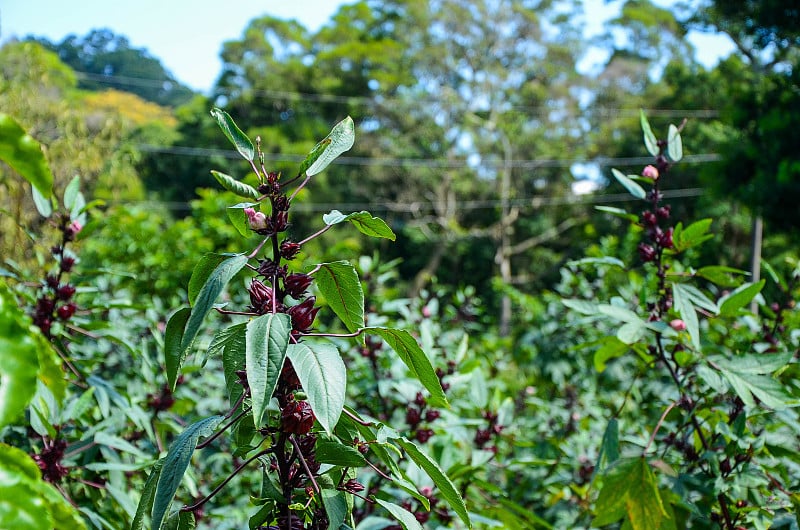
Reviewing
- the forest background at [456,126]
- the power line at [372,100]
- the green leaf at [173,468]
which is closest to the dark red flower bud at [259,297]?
the green leaf at [173,468]

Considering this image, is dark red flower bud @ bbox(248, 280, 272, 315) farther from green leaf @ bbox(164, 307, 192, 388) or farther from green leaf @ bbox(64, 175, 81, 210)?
green leaf @ bbox(64, 175, 81, 210)

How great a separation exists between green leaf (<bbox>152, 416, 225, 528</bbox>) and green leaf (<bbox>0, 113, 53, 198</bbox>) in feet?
0.84

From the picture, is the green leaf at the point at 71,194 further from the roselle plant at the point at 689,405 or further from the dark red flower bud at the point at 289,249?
the roselle plant at the point at 689,405

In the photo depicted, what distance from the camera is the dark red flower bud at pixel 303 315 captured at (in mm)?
576

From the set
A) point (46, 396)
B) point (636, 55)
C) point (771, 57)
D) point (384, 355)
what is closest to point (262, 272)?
point (46, 396)

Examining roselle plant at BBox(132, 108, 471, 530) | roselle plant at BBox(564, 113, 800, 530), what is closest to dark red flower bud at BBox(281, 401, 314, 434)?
roselle plant at BBox(132, 108, 471, 530)

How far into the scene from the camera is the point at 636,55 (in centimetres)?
1688

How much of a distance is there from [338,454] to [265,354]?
5.4 inches

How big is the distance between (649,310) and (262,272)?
0.74 meters

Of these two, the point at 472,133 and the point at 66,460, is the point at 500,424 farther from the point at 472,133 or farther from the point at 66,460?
the point at 472,133

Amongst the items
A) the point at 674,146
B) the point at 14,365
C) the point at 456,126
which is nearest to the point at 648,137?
the point at 674,146

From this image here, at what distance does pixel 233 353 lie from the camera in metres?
0.54

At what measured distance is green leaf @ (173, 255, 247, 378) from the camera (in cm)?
46

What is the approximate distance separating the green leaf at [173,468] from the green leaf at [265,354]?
0.09 meters
